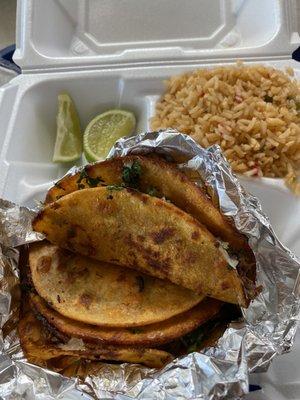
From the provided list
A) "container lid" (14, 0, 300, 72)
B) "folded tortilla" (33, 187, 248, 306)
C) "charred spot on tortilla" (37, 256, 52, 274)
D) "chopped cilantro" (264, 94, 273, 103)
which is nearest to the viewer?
"folded tortilla" (33, 187, 248, 306)

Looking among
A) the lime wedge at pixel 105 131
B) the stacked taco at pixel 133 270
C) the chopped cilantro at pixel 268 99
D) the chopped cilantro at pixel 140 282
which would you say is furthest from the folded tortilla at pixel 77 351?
the chopped cilantro at pixel 268 99

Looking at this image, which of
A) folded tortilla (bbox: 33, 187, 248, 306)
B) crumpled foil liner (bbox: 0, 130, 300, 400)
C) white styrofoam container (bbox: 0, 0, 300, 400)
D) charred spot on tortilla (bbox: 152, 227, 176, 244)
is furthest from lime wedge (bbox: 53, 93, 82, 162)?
charred spot on tortilla (bbox: 152, 227, 176, 244)

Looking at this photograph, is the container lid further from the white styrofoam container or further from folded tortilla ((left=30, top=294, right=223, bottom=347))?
folded tortilla ((left=30, top=294, right=223, bottom=347))

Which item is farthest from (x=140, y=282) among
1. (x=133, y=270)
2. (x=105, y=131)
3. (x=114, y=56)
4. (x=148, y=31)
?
(x=148, y=31)

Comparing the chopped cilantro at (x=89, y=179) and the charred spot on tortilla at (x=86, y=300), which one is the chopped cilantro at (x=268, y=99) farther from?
the charred spot on tortilla at (x=86, y=300)

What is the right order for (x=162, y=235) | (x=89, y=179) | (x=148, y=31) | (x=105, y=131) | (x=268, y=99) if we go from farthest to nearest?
1. (x=148, y=31)
2. (x=105, y=131)
3. (x=268, y=99)
4. (x=89, y=179)
5. (x=162, y=235)

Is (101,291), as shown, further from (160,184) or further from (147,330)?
(160,184)

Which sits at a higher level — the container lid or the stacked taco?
the container lid
